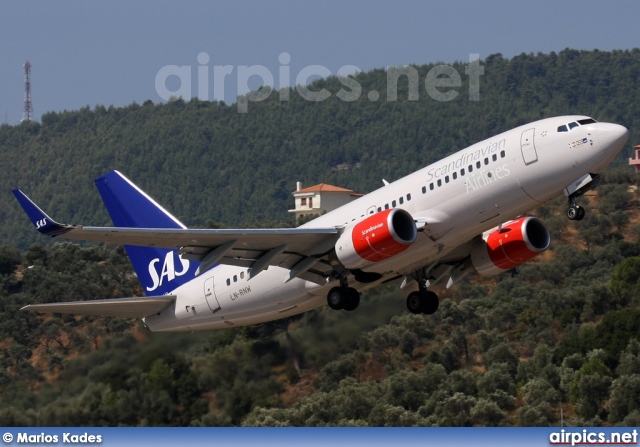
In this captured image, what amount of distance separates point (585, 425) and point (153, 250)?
30.4 meters

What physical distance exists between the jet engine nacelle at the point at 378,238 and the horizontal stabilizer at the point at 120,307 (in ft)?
28.0

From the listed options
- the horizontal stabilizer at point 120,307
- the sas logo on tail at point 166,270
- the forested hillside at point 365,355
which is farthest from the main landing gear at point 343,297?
the sas logo on tail at point 166,270

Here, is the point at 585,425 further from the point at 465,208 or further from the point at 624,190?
the point at 624,190

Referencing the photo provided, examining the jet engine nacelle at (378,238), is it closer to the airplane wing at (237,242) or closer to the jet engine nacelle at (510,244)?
the airplane wing at (237,242)

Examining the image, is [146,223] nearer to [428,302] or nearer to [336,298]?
[336,298]

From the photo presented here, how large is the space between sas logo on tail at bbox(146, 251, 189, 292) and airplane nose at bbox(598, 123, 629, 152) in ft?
52.3

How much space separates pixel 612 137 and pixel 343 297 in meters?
9.76

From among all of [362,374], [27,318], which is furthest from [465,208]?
[27,318]

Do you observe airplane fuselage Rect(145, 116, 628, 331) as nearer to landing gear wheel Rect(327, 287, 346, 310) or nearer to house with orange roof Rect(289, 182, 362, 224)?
landing gear wheel Rect(327, 287, 346, 310)

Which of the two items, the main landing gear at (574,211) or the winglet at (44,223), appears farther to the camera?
the main landing gear at (574,211)

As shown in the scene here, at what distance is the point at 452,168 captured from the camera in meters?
37.4

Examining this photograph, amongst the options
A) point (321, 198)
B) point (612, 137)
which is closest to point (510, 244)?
point (612, 137)

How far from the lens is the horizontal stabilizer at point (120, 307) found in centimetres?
4081

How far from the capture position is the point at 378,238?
37.0m
